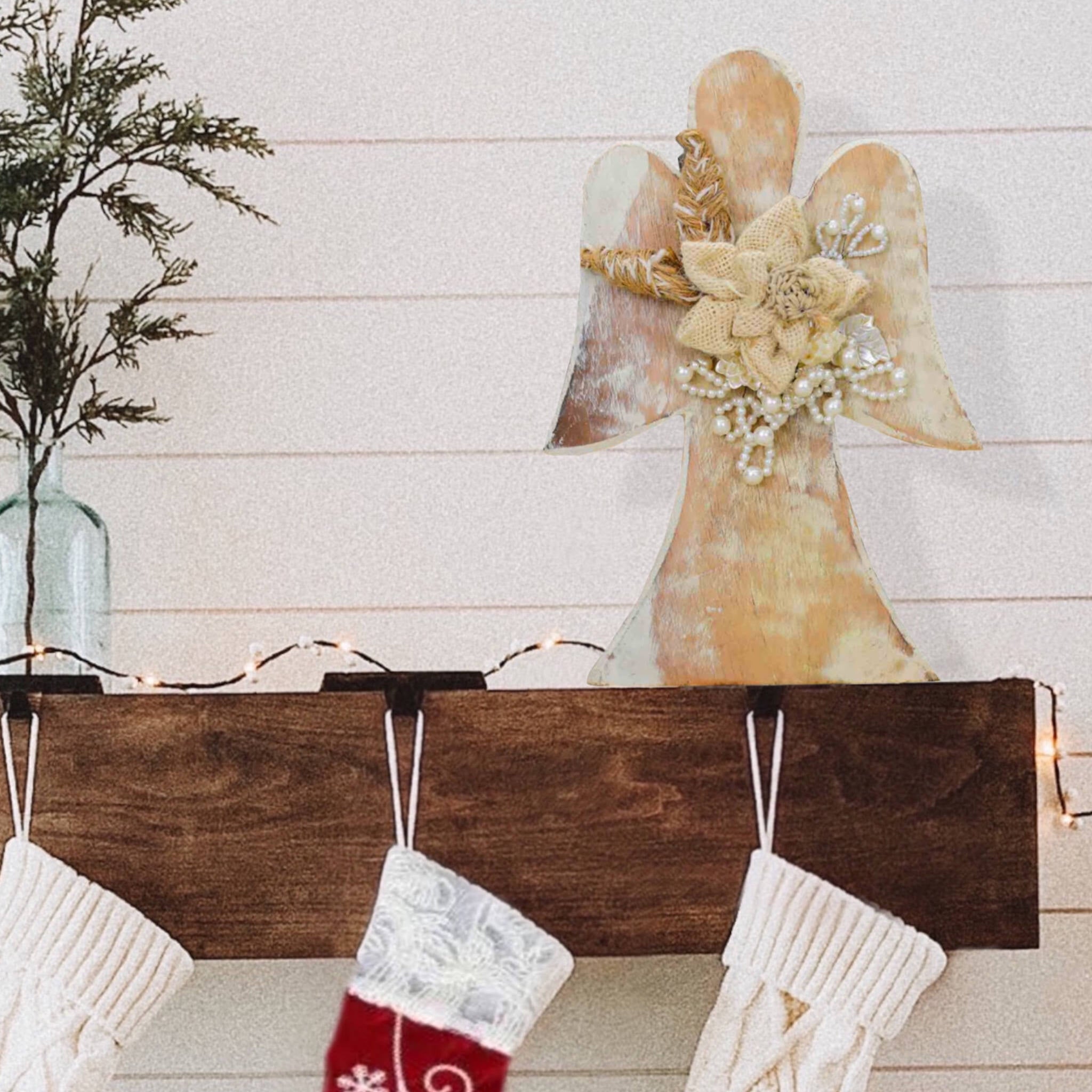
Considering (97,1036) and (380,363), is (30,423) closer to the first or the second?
(380,363)

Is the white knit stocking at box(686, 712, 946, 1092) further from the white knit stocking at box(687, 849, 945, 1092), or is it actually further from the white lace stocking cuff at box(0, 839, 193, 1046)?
the white lace stocking cuff at box(0, 839, 193, 1046)

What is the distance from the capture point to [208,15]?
1465 mm

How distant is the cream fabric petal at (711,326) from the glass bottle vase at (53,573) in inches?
20.2

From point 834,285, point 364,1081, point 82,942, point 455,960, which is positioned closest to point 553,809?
point 455,960

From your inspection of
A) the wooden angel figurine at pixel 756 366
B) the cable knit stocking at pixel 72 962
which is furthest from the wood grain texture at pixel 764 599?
the cable knit stocking at pixel 72 962

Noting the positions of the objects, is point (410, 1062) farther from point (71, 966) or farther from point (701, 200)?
point (701, 200)

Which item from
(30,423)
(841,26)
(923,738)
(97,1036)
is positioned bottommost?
(97,1036)

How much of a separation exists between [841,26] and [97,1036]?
110cm

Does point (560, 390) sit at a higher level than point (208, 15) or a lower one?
lower

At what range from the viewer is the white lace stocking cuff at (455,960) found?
109 cm

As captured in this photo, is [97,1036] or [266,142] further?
[266,142]

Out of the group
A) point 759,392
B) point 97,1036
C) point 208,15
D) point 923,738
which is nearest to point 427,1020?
point 97,1036

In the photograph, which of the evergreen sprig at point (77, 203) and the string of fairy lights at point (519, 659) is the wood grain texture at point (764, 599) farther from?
the evergreen sprig at point (77, 203)

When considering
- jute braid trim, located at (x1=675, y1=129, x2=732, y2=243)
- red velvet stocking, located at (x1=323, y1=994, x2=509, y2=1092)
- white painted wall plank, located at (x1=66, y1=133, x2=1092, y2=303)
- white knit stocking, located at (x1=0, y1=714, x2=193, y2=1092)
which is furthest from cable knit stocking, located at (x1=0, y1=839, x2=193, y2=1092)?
jute braid trim, located at (x1=675, y1=129, x2=732, y2=243)
